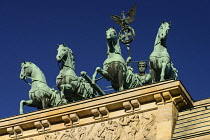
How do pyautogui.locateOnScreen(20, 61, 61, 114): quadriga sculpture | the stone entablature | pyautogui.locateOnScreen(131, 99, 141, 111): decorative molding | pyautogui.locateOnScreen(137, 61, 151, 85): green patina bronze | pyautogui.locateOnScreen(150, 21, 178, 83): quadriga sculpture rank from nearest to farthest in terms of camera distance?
the stone entablature, pyautogui.locateOnScreen(131, 99, 141, 111): decorative molding, pyautogui.locateOnScreen(150, 21, 178, 83): quadriga sculpture, pyautogui.locateOnScreen(20, 61, 61, 114): quadriga sculpture, pyautogui.locateOnScreen(137, 61, 151, 85): green patina bronze

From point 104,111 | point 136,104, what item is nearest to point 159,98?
point 136,104

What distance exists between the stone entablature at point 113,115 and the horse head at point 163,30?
2.40m

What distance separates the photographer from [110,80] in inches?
934

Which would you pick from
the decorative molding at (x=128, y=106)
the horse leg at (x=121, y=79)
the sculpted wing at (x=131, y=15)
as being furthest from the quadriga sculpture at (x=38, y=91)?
the sculpted wing at (x=131, y=15)

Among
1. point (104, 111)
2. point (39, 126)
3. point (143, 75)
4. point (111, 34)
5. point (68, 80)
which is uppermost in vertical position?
point (143, 75)

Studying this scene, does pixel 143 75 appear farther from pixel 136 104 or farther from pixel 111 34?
pixel 136 104

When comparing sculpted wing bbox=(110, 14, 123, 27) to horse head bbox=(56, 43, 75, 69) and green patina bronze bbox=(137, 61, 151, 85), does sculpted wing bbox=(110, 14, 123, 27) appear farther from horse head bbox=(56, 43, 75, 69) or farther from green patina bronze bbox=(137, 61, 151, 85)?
horse head bbox=(56, 43, 75, 69)

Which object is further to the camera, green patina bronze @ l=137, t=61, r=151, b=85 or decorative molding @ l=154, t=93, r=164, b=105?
green patina bronze @ l=137, t=61, r=151, b=85

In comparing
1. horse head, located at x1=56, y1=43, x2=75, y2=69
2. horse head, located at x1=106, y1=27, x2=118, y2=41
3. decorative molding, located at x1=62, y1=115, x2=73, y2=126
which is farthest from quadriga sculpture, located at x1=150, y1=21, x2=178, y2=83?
horse head, located at x1=56, y1=43, x2=75, y2=69

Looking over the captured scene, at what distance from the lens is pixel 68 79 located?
24594mm

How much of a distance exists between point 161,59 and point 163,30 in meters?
0.94

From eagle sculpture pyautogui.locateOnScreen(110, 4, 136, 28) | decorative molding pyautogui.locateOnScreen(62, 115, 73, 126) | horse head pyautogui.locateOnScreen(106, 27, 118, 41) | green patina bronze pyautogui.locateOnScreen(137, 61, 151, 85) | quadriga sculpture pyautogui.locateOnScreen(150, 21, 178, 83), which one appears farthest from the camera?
eagle sculpture pyautogui.locateOnScreen(110, 4, 136, 28)

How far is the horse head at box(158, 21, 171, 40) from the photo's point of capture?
22972 millimetres

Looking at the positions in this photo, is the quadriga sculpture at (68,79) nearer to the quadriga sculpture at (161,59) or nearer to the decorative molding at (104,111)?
the decorative molding at (104,111)
